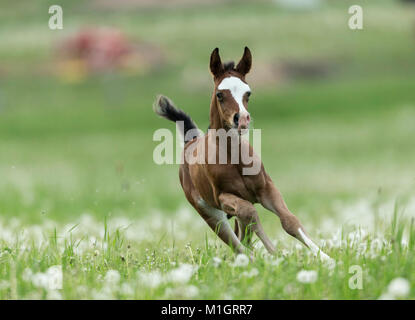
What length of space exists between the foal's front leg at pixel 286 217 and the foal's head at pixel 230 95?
61cm

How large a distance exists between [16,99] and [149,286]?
98.1 feet

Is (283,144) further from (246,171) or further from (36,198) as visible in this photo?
(246,171)

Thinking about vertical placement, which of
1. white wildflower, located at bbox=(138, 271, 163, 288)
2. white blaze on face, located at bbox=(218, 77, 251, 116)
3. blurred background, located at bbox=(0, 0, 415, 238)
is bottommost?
white wildflower, located at bbox=(138, 271, 163, 288)

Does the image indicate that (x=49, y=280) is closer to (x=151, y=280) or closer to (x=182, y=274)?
(x=151, y=280)

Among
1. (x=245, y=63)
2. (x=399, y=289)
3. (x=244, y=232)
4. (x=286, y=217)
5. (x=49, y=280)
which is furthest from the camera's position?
(x=244, y=232)

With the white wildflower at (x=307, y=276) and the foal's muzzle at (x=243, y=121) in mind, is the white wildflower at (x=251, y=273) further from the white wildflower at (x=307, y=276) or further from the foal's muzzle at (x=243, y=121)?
the foal's muzzle at (x=243, y=121)

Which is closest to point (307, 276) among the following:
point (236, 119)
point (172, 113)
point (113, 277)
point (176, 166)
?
point (236, 119)

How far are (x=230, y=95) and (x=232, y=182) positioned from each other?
69cm

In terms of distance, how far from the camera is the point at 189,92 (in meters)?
32.2

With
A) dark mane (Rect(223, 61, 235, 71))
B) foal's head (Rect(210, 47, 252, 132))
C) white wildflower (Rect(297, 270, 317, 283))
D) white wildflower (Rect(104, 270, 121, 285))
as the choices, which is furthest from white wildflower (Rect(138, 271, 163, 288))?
dark mane (Rect(223, 61, 235, 71))

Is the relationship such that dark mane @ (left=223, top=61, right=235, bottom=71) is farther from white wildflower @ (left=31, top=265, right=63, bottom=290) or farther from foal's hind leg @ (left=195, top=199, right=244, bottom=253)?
white wildflower @ (left=31, top=265, right=63, bottom=290)

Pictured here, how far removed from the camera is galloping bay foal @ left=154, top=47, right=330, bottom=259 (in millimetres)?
5172

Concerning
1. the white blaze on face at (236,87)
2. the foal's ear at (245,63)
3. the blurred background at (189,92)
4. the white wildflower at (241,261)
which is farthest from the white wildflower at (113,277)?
the blurred background at (189,92)

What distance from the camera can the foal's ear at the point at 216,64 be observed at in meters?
5.26
